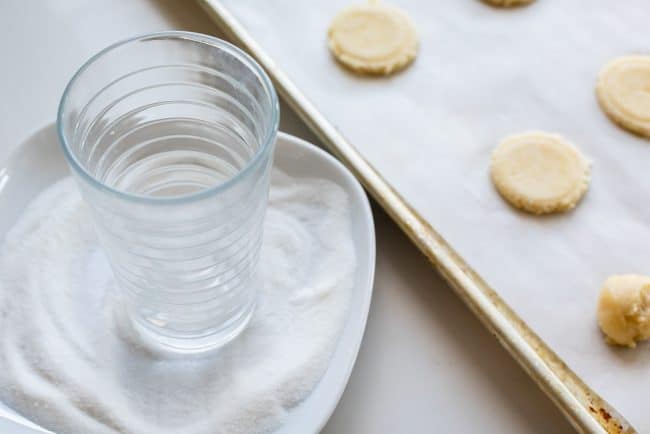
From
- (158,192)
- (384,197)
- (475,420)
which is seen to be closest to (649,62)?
(384,197)

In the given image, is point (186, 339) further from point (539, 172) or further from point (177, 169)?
point (539, 172)

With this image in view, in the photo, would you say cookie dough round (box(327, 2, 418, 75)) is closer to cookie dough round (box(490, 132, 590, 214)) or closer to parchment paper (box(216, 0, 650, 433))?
parchment paper (box(216, 0, 650, 433))

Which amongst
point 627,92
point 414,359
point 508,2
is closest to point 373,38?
point 508,2

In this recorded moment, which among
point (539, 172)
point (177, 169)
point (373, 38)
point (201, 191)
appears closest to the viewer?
point (201, 191)

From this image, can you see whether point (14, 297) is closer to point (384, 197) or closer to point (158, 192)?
Answer: point (158, 192)

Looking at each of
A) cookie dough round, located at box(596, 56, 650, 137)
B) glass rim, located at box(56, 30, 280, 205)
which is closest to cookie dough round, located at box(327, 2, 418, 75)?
cookie dough round, located at box(596, 56, 650, 137)

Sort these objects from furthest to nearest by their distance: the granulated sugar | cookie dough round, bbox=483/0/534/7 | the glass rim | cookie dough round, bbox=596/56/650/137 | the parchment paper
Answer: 1. cookie dough round, bbox=483/0/534/7
2. cookie dough round, bbox=596/56/650/137
3. the parchment paper
4. the granulated sugar
5. the glass rim

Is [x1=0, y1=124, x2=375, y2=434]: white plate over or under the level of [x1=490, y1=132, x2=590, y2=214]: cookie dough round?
over
